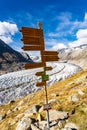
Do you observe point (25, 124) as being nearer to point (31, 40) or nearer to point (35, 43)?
point (35, 43)

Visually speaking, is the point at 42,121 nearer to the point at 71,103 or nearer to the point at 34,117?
the point at 34,117

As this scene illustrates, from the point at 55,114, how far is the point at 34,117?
230 cm

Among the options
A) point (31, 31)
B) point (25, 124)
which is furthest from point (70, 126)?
point (31, 31)

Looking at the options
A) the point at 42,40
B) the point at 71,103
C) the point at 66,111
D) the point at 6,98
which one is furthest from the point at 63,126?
the point at 6,98

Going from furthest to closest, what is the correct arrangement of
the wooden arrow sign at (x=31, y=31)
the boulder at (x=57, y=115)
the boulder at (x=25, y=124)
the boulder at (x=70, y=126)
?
the boulder at (x=57, y=115) < the boulder at (x=25, y=124) < the boulder at (x=70, y=126) < the wooden arrow sign at (x=31, y=31)

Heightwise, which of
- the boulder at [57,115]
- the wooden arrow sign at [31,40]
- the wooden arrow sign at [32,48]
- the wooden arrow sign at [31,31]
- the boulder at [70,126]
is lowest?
the boulder at [70,126]

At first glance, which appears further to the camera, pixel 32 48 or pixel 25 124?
pixel 25 124

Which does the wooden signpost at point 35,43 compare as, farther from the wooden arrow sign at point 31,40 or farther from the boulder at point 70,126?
the boulder at point 70,126

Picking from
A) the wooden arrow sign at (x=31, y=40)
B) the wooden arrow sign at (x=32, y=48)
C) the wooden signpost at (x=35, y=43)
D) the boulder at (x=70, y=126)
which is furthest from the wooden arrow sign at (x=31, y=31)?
the boulder at (x=70, y=126)

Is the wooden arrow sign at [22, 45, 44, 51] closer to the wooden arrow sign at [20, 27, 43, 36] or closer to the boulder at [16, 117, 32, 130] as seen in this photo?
the wooden arrow sign at [20, 27, 43, 36]

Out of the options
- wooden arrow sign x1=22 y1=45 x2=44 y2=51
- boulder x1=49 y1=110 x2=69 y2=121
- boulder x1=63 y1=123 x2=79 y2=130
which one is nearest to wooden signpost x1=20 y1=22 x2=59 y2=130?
wooden arrow sign x1=22 y1=45 x2=44 y2=51

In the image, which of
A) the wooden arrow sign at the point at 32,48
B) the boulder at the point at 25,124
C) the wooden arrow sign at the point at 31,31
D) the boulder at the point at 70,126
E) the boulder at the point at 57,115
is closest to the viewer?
the wooden arrow sign at the point at 31,31

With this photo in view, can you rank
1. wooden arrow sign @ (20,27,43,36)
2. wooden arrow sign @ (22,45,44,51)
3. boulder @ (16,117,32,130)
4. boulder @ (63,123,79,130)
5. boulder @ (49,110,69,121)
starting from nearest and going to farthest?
wooden arrow sign @ (20,27,43,36) < wooden arrow sign @ (22,45,44,51) < boulder @ (63,123,79,130) < boulder @ (16,117,32,130) < boulder @ (49,110,69,121)

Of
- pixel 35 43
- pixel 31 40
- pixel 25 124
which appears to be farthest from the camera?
pixel 25 124
